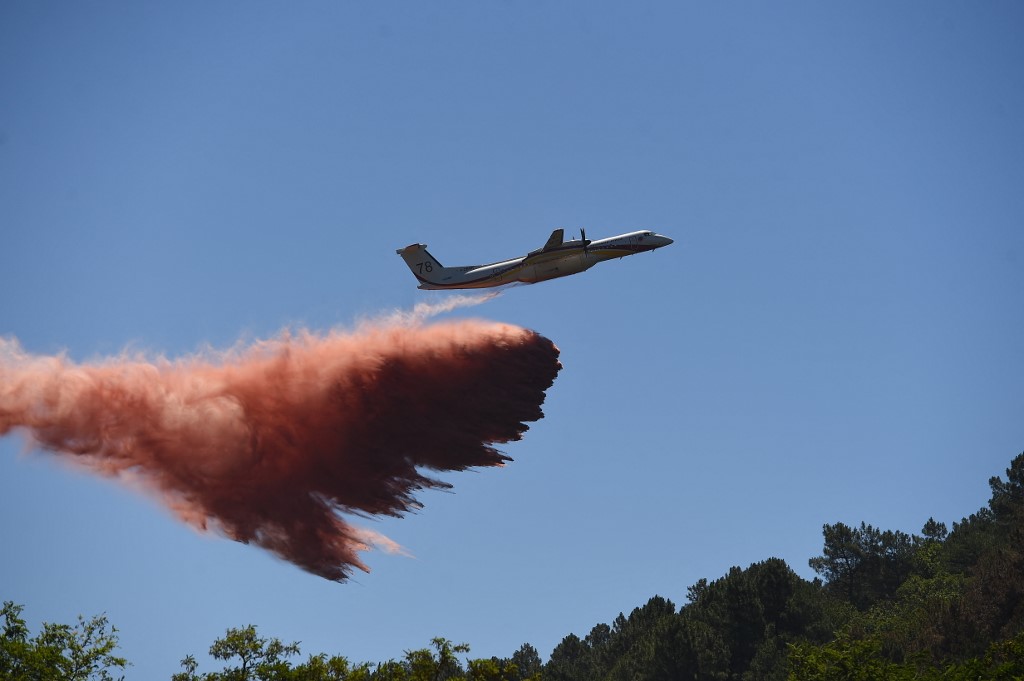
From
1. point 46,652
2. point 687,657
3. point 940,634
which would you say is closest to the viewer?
point 46,652

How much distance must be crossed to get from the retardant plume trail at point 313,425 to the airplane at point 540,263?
5.30 m

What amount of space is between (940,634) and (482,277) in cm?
5643

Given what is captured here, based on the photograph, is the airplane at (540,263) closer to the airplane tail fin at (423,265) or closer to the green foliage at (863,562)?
the airplane tail fin at (423,265)

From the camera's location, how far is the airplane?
63.1 meters

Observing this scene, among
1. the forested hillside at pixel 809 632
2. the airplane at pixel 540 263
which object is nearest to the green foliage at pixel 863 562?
the forested hillside at pixel 809 632


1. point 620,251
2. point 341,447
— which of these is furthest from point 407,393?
point 620,251

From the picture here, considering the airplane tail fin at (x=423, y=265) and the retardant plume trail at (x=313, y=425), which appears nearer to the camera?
the retardant plume trail at (x=313, y=425)

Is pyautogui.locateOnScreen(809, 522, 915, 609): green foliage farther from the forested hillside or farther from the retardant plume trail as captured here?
the retardant plume trail

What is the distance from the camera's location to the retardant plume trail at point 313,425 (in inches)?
2269

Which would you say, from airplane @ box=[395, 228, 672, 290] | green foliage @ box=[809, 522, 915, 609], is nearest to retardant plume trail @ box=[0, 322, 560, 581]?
airplane @ box=[395, 228, 672, 290]

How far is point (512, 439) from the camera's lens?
57.7 metres

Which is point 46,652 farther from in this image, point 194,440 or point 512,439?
point 512,439

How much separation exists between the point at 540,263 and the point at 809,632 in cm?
6005

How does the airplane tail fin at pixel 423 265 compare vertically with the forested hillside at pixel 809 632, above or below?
above
